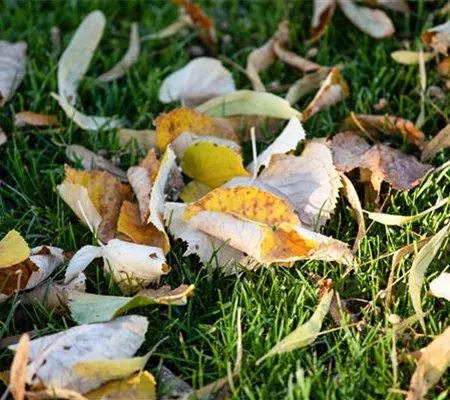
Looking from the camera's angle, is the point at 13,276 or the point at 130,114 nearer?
the point at 13,276

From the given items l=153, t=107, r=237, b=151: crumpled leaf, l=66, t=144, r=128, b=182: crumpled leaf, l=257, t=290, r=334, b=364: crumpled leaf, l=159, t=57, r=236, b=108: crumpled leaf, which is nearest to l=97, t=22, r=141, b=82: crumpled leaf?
l=159, t=57, r=236, b=108: crumpled leaf

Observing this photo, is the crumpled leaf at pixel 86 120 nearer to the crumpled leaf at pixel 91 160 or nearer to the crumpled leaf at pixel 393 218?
the crumpled leaf at pixel 91 160

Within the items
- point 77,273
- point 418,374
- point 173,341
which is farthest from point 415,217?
point 77,273

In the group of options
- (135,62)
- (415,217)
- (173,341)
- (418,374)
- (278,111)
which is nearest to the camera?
(418,374)

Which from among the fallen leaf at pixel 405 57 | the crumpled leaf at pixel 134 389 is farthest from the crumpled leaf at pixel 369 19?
the crumpled leaf at pixel 134 389

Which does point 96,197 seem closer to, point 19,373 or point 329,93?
point 19,373

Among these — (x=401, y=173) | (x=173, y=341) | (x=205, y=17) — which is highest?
(x=205, y=17)

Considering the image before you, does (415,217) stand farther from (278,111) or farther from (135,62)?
(135,62)
